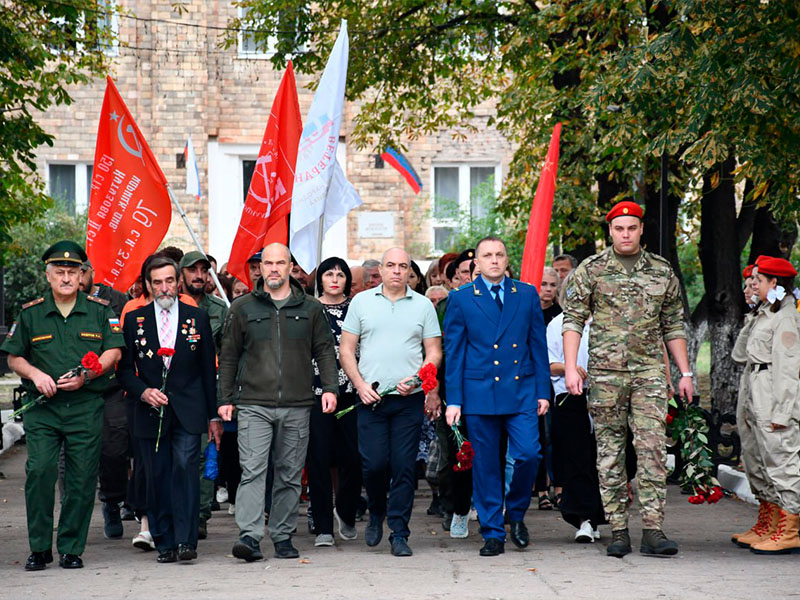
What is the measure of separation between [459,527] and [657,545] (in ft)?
5.30

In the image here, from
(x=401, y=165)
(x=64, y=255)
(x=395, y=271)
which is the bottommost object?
(x=395, y=271)

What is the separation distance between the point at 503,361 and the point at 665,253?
249 inches

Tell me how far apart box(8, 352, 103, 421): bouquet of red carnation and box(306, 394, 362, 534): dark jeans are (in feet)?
5.45

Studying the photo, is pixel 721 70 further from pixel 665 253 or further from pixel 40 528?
pixel 40 528

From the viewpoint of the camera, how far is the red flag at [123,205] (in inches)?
465

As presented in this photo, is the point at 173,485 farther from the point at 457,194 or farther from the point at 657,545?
the point at 457,194

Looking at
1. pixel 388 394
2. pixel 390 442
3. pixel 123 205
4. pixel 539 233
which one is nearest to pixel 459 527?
pixel 390 442

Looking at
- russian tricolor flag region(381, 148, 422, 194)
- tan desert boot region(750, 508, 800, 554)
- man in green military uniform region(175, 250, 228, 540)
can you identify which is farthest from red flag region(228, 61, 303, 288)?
russian tricolor flag region(381, 148, 422, 194)

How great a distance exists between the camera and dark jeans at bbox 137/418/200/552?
339 inches

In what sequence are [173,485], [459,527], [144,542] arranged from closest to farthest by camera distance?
1. [173,485]
2. [144,542]
3. [459,527]

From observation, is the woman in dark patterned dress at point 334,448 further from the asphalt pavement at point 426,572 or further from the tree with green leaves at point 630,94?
the tree with green leaves at point 630,94

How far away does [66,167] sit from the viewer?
29.2 meters

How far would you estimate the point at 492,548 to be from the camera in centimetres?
868

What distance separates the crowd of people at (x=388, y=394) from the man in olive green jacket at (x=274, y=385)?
0.01m
